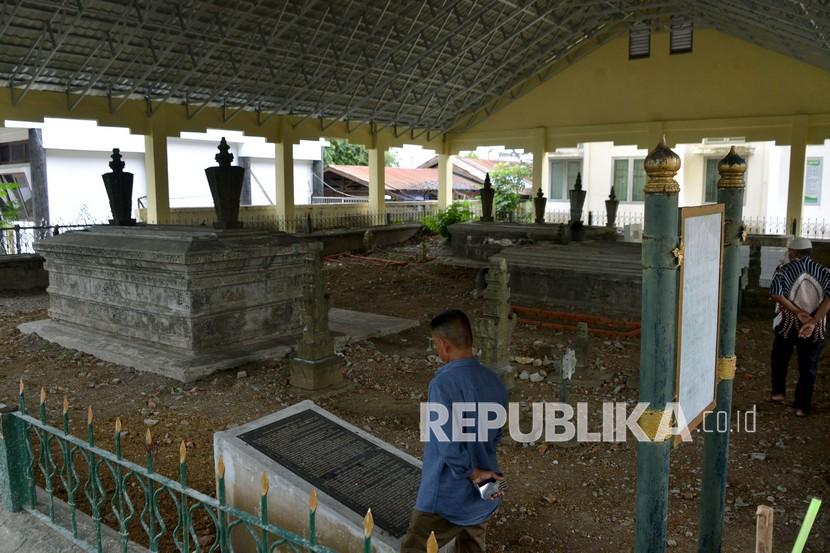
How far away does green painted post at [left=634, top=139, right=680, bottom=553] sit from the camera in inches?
82.8

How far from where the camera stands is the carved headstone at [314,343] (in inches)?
238

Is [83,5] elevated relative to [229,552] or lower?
elevated

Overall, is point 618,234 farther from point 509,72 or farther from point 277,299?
point 277,299

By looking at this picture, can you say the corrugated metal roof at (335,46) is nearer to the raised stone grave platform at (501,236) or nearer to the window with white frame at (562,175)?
the window with white frame at (562,175)

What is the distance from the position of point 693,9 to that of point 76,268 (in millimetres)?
17821

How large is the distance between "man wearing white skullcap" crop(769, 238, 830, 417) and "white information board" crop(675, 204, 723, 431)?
3.13 m

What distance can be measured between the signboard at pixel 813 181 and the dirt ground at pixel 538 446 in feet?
47.5

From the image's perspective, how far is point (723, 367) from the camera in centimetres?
288

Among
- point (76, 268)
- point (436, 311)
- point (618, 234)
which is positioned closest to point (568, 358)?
point (436, 311)

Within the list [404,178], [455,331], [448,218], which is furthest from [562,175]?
[455,331]

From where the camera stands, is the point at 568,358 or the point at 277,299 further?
the point at 277,299

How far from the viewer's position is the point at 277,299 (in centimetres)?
749

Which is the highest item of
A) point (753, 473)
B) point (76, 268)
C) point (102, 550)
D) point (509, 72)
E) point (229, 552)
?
point (509, 72)

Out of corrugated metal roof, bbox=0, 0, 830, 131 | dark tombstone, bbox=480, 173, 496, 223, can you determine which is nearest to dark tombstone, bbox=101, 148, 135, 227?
corrugated metal roof, bbox=0, 0, 830, 131
